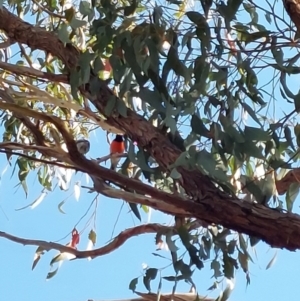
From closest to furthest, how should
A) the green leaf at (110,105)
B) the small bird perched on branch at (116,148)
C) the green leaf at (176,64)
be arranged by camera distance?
the green leaf at (176,64), the green leaf at (110,105), the small bird perched on branch at (116,148)

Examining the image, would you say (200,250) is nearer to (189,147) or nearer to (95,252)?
(95,252)

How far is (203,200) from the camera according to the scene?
150 centimetres

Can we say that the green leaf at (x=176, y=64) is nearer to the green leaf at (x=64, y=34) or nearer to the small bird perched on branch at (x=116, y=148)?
the green leaf at (x=64, y=34)

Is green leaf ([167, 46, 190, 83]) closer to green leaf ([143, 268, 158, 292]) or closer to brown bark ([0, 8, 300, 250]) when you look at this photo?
brown bark ([0, 8, 300, 250])

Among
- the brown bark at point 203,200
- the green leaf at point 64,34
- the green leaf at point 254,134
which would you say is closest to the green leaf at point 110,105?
the brown bark at point 203,200

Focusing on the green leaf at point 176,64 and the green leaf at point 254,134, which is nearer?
the green leaf at point 254,134

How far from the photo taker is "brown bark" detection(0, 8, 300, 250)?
1431mm

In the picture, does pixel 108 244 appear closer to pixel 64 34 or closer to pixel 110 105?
pixel 110 105

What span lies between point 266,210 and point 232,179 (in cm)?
30

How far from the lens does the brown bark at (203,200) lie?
1.43 m

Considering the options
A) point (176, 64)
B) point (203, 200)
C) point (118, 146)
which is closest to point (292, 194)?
point (203, 200)

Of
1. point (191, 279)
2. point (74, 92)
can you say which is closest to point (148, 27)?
point (74, 92)

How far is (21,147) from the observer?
5.24 feet

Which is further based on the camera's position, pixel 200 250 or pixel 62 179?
pixel 62 179
